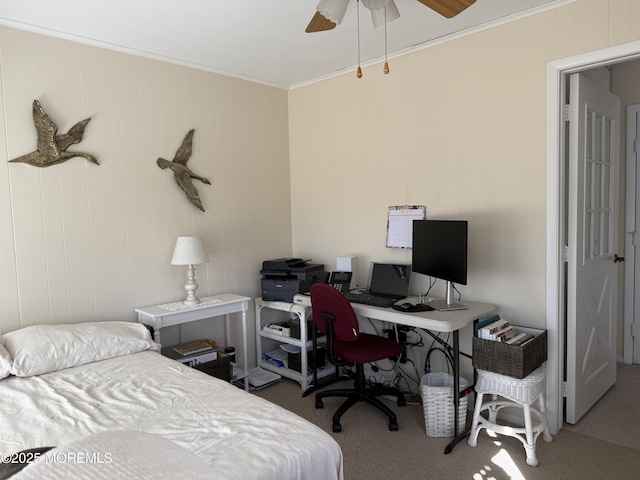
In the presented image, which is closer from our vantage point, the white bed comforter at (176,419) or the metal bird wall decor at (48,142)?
the white bed comforter at (176,419)

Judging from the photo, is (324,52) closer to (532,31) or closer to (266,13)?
(266,13)

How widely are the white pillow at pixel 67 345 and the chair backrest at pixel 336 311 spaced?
1020 millimetres

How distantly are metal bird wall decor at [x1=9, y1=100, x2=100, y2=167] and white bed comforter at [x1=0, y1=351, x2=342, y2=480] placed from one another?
1270mm

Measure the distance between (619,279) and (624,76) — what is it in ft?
5.55

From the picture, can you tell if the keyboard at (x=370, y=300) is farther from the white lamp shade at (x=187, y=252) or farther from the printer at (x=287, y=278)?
the white lamp shade at (x=187, y=252)

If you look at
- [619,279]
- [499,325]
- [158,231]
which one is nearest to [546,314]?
[499,325]

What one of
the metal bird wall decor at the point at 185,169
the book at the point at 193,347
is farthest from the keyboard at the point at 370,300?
the metal bird wall decor at the point at 185,169

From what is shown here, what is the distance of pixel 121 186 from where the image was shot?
308 cm

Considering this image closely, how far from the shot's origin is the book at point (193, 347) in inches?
122

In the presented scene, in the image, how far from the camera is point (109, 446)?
1.44 m

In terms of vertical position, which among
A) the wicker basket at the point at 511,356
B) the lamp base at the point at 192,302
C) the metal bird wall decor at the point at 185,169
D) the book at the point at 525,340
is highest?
the metal bird wall decor at the point at 185,169

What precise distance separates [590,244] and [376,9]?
2.01 meters

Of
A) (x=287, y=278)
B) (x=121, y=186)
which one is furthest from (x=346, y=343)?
(x=121, y=186)

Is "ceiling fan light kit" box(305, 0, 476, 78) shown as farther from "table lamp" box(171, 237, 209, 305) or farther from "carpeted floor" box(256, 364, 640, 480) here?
"carpeted floor" box(256, 364, 640, 480)
